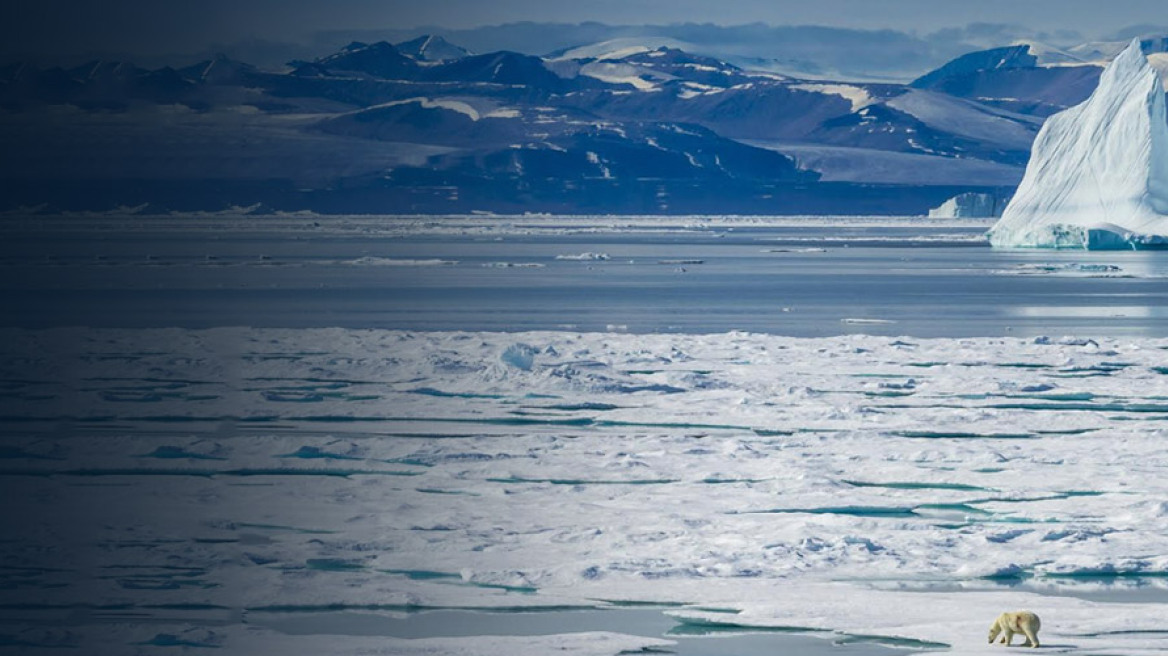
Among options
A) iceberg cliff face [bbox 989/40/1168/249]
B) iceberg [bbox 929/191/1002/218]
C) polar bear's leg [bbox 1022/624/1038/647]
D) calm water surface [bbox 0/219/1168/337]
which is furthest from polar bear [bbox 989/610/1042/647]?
iceberg [bbox 929/191/1002/218]

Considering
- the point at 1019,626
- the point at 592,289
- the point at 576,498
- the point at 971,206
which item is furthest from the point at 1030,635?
the point at 971,206

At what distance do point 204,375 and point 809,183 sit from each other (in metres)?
177

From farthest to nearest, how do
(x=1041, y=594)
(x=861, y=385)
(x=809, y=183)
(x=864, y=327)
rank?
(x=809, y=183) < (x=864, y=327) < (x=861, y=385) < (x=1041, y=594)

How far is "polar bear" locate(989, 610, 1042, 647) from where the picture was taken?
6.13m

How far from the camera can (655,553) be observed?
779 cm

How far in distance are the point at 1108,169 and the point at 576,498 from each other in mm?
41243

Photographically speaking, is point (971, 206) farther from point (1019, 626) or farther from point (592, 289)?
point (1019, 626)

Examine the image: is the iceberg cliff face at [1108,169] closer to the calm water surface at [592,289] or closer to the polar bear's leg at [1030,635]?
the calm water surface at [592,289]

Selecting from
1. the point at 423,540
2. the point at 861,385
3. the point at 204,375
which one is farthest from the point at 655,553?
the point at 204,375

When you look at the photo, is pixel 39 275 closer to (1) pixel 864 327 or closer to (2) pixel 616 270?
(2) pixel 616 270

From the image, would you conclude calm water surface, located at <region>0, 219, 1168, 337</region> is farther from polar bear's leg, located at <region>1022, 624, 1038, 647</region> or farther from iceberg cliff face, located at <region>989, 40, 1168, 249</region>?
polar bear's leg, located at <region>1022, 624, 1038, 647</region>

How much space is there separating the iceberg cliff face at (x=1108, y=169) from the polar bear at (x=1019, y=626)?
135ft

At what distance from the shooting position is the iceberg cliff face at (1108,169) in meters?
45.9

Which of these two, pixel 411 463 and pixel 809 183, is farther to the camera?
pixel 809 183
